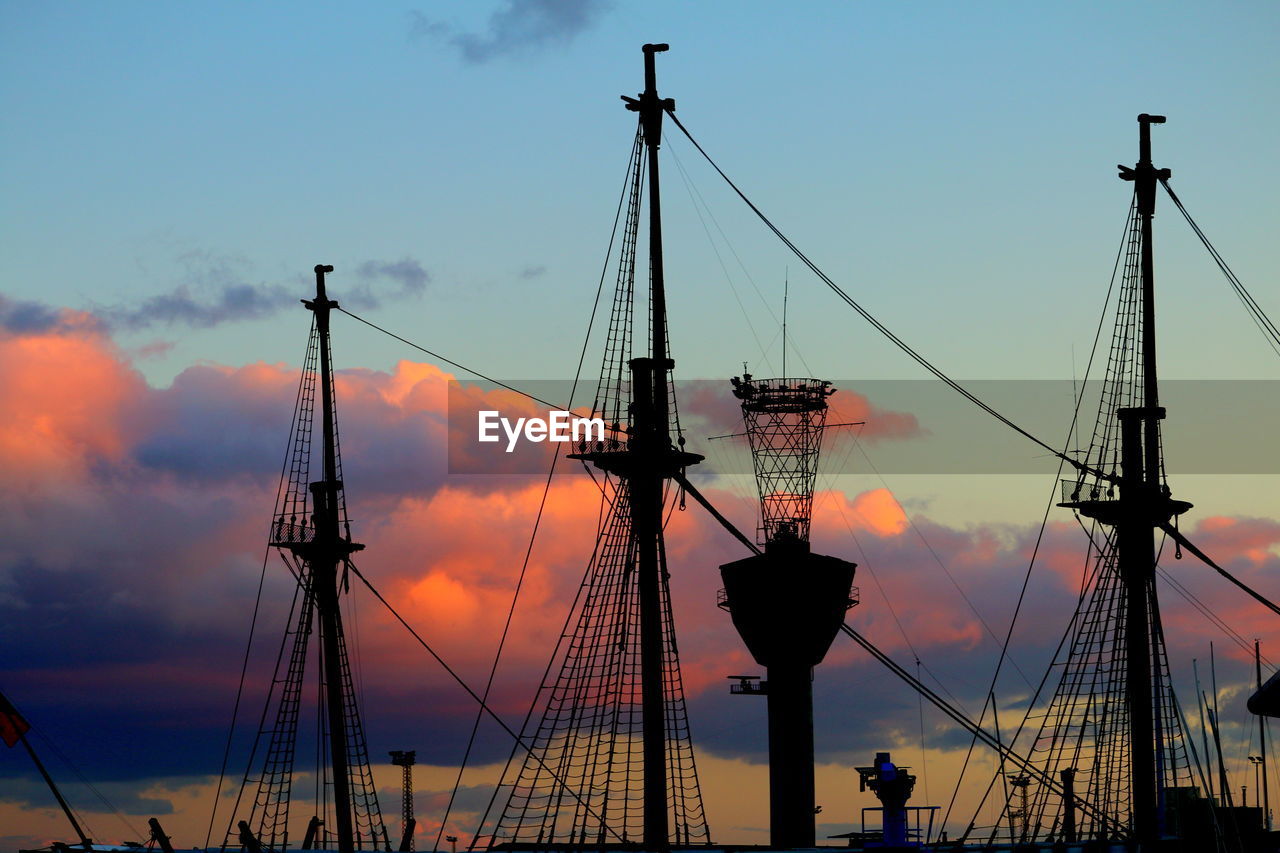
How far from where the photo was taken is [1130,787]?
8612 centimetres

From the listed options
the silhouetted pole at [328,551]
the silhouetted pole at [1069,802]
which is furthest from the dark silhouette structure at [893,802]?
the silhouetted pole at [328,551]

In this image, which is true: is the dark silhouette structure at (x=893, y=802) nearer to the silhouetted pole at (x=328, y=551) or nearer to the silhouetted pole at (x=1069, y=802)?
the silhouetted pole at (x=1069, y=802)

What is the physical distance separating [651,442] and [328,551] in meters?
23.4

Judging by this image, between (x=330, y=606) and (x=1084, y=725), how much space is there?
34.4m

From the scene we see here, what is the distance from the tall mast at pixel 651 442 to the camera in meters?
75.4

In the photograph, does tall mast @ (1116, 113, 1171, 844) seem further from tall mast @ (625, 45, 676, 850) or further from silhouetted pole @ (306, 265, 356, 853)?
silhouetted pole @ (306, 265, 356, 853)

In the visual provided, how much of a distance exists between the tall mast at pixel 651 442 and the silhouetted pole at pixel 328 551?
20849mm

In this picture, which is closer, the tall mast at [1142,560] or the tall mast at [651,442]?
the tall mast at [651,442]

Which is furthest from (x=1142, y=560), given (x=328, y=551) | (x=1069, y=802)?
(x=328, y=551)

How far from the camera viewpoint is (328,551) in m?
95.0

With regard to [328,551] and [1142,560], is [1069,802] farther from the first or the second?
[328,551]

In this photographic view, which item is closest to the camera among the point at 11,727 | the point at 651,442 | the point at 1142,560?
the point at 11,727

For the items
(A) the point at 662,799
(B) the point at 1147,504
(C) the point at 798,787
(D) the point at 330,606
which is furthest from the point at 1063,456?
(C) the point at 798,787

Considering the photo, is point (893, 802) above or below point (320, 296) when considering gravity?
below
